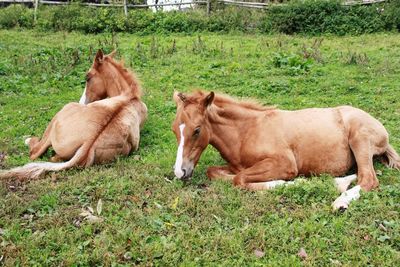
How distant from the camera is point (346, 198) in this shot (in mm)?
6004

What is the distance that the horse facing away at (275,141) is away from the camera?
6.50m

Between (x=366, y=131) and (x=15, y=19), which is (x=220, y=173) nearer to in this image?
(x=366, y=131)

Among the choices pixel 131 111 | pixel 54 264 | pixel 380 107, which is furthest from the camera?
pixel 380 107

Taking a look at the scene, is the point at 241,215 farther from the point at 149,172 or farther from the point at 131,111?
the point at 131,111

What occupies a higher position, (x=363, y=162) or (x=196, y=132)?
(x=196, y=132)

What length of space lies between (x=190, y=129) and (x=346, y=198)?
7.13ft

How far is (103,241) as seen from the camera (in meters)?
5.12

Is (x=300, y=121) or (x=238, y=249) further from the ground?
(x=300, y=121)

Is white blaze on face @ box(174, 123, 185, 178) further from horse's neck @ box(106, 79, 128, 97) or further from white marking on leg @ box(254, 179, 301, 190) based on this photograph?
horse's neck @ box(106, 79, 128, 97)


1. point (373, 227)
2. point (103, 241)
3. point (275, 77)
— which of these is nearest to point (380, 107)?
point (275, 77)

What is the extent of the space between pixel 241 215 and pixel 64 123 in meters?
3.53

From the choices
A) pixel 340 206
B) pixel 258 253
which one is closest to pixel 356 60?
pixel 340 206

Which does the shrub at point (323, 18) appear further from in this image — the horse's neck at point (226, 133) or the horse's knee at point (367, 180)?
the horse's knee at point (367, 180)

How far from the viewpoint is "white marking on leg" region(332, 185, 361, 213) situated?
229 inches
